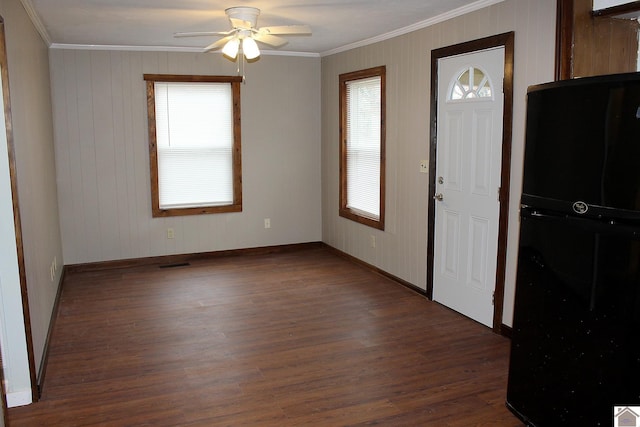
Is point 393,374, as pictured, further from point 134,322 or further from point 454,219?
point 134,322

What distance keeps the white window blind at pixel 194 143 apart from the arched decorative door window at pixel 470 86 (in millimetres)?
2845

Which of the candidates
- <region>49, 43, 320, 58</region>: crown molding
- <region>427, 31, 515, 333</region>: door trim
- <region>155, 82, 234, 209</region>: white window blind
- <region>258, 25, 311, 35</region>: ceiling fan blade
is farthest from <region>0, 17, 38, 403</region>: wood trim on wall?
<region>155, 82, 234, 209</region>: white window blind

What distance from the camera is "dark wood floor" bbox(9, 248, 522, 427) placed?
296 centimetres

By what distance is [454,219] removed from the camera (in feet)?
14.6

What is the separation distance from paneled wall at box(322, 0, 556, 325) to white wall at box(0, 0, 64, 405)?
9.82 feet

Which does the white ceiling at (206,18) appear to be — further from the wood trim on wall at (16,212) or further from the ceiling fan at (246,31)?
the wood trim on wall at (16,212)

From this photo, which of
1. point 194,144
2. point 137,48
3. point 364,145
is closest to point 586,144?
point 364,145

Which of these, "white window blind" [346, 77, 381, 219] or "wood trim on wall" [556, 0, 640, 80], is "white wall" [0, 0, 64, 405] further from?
"wood trim on wall" [556, 0, 640, 80]

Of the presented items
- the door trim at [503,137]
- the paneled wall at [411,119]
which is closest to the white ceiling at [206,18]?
the paneled wall at [411,119]

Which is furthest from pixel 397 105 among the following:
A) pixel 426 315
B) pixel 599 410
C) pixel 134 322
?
pixel 599 410

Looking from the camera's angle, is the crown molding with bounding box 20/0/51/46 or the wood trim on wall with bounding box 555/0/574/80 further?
the crown molding with bounding box 20/0/51/46

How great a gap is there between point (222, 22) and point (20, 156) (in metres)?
2.05

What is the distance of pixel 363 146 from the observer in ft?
19.2

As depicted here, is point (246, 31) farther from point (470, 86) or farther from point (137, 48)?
point (137, 48)
